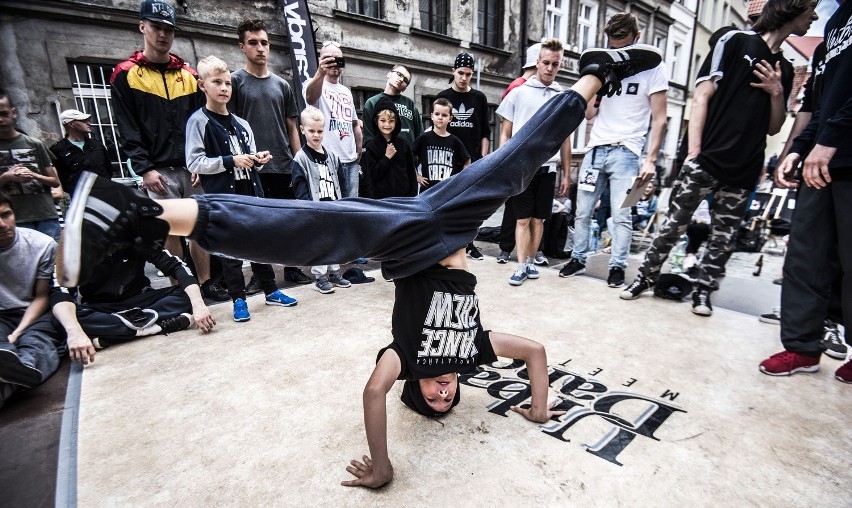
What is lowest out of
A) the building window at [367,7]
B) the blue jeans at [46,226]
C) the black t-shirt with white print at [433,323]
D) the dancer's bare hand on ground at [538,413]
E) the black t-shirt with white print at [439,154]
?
the dancer's bare hand on ground at [538,413]

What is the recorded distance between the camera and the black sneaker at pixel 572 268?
3.95 meters

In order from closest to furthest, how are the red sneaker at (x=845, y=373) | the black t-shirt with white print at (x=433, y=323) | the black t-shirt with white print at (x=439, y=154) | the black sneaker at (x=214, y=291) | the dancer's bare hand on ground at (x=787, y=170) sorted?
the black t-shirt with white print at (x=433, y=323) < the red sneaker at (x=845, y=373) < the dancer's bare hand on ground at (x=787, y=170) < the black sneaker at (x=214, y=291) < the black t-shirt with white print at (x=439, y=154)

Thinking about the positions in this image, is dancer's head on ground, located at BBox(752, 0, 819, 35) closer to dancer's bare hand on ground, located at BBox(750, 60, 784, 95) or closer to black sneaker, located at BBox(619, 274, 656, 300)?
dancer's bare hand on ground, located at BBox(750, 60, 784, 95)

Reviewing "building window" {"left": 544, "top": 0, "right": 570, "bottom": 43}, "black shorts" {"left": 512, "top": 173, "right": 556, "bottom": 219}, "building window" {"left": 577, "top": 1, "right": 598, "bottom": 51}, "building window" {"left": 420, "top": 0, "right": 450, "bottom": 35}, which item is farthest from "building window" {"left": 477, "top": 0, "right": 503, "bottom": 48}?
"black shorts" {"left": 512, "top": 173, "right": 556, "bottom": 219}

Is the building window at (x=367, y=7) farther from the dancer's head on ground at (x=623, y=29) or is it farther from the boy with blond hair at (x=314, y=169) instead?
the dancer's head on ground at (x=623, y=29)

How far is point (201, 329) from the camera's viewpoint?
275 cm

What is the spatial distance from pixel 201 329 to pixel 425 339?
1.99 m

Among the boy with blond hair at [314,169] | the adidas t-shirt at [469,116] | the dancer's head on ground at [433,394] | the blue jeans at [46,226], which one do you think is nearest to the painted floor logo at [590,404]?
the dancer's head on ground at [433,394]

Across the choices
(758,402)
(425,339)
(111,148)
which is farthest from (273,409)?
(111,148)

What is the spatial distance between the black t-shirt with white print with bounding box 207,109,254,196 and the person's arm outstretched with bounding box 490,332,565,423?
2299mm

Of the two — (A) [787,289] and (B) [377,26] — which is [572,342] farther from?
(B) [377,26]

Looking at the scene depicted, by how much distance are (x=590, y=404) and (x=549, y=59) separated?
122 inches

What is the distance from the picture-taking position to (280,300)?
3.24 m

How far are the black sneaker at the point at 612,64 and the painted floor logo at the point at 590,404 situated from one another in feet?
4.69
